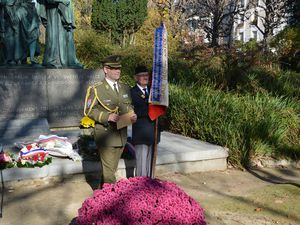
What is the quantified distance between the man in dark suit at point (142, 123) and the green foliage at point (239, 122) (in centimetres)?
287

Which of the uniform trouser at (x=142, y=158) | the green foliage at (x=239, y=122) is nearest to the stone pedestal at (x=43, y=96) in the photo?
the green foliage at (x=239, y=122)

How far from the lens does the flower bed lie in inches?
116

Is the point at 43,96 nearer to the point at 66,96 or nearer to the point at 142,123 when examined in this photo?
the point at 66,96

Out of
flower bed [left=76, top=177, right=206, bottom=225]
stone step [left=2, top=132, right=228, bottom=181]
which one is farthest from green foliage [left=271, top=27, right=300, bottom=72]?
flower bed [left=76, top=177, right=206, bottom=225]

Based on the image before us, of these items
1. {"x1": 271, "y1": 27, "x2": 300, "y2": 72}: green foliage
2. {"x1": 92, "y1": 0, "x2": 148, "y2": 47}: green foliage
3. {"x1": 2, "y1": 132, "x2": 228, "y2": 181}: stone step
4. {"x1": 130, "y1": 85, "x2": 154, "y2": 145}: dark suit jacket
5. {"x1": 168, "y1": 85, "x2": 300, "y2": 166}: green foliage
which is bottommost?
{"x1": 2, "y1": 132, "x2": 228, "y2": 181}: stone step

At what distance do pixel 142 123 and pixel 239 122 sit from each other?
3.40 m

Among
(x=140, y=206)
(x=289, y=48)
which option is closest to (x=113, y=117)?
(x=140, y=206)

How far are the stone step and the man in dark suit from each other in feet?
3.80

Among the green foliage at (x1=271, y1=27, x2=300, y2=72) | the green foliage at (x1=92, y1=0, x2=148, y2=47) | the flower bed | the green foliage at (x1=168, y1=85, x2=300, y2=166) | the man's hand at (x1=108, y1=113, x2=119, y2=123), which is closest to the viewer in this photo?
the flower bed

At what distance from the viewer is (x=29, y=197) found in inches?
202

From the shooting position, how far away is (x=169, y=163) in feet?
21.4

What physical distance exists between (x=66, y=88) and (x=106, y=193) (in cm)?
648

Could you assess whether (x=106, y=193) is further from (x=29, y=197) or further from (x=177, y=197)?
(x=29, y=197)

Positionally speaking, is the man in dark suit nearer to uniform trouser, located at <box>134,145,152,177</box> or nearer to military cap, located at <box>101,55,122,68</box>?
uniform trouser, located at <box>134,145,152,177</box>
